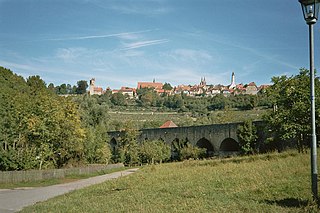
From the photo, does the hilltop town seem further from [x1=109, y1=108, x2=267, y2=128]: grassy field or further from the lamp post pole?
the lamp post pole

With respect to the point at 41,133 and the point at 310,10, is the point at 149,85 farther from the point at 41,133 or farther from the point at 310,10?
the point at 310,10

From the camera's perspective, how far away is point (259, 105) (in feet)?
263

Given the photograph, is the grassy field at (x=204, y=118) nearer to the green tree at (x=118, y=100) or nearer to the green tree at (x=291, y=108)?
the green tree at (x=291, y=108)

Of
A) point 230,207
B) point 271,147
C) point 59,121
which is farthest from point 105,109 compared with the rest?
point 230,207

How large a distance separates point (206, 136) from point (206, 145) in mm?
3756

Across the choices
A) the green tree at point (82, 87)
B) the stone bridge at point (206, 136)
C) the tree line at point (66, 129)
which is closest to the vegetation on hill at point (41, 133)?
the tree line at point (66, 129)

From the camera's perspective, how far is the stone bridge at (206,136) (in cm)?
3534

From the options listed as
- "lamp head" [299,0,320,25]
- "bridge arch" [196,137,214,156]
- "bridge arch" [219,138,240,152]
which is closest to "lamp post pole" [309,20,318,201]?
"lamp head" [299,0,320,25]

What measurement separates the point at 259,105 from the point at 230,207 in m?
76.8

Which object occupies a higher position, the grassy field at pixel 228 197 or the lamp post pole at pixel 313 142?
the lamp post pole at pixel 313 142

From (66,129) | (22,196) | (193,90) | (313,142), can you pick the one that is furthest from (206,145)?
(193,90)

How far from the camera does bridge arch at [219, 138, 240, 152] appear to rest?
3642cm

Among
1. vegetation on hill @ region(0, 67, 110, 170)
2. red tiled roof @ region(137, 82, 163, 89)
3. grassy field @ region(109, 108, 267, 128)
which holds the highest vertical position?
red tiled roof @ region(137, 82, 163, 89)

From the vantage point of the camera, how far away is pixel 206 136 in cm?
3738
